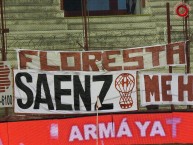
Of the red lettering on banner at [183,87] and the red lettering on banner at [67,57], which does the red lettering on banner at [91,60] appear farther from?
the red lettering on banner at [183,87]

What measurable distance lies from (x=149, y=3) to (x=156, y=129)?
10149mm

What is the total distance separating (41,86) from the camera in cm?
987

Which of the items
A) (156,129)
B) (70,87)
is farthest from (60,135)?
(156,129)

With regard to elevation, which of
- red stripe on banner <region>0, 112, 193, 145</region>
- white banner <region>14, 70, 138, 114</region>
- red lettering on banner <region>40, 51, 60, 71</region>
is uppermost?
red lettering on banner <region>40, 51, 60, 71</region>

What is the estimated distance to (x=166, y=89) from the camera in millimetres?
10211

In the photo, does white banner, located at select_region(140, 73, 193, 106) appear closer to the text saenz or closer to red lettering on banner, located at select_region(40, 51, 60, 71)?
the text saenz

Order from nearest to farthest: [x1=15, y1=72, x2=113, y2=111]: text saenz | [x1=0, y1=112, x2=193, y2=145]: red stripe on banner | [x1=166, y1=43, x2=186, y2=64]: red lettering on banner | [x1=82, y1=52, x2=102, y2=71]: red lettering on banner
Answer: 1. [x1=0, y1=112, x2=193, y2=145]: red stripe on banner
2. [x1=15, y1=72, x2=113, y2=111]: text saenz
3. [x1=82, y1=52, x2=102, y2=71]: red lettering on banner
4. [x1=166, y1=43, x2=186, y2=64]: red lettering on banner

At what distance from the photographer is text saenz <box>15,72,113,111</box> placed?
9820 mm

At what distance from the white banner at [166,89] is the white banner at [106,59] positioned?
289mm

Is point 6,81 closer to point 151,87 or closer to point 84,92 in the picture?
point 84,92

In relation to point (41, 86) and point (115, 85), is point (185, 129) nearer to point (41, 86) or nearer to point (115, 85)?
point (115, 85)

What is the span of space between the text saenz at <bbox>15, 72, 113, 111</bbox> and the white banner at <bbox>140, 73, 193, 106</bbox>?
0.79 meters

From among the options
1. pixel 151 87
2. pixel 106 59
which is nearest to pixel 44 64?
pixel 106 59

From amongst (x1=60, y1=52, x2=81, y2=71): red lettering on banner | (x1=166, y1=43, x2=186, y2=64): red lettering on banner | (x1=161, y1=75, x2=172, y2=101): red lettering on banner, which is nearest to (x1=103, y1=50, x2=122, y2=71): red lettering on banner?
(x1=60, y1=52, x2=81, y2=71): red lettering on banner
